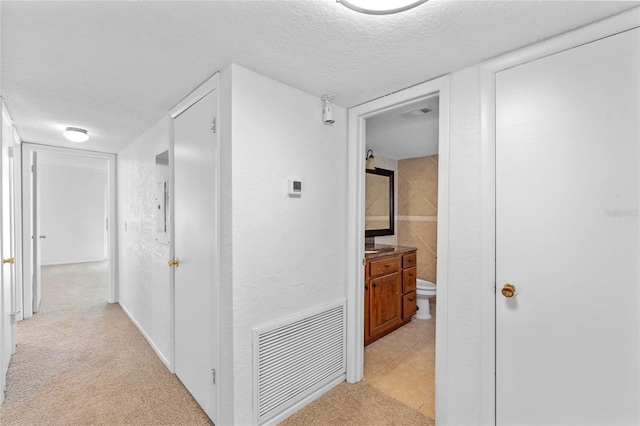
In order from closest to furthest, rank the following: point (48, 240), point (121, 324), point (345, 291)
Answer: point (345, 291) → point (121, 324) → point (48, 240)

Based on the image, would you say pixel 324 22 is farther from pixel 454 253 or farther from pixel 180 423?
pixel 180 423

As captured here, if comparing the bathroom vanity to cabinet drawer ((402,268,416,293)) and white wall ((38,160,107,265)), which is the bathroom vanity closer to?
cabinet drawer ((402,268,416,293))

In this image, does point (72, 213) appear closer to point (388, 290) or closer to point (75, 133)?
point (75, 133)

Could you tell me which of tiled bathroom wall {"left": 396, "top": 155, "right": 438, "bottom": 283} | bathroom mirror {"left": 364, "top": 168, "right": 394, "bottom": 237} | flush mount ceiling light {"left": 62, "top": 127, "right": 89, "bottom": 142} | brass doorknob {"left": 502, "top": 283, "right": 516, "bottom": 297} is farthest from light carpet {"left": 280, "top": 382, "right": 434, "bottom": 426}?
flush mount ceiling light {"left": 62, "top": 127, "right": 89, "bottom": 142}

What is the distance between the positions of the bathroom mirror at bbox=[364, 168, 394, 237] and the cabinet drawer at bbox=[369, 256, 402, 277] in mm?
640

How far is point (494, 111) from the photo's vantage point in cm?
158

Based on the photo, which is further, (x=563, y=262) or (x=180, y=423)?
(x=180, y=423)

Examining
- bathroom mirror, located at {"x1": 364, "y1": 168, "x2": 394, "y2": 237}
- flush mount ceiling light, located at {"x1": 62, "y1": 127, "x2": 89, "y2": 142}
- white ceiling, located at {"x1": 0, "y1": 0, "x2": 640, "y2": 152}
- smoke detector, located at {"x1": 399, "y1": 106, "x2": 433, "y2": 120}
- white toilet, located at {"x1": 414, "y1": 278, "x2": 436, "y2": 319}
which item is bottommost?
white toilet, located at {"x1": 414, "y1": 278, "x2": 436, "y2": 319}

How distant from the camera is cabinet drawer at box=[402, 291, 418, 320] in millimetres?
3401

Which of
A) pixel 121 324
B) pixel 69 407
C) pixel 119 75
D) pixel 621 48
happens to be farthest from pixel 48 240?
pixel 621 48

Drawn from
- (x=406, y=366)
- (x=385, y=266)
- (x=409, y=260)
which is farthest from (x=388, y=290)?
(x=406, y=366)

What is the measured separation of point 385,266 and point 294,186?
1.62 meters

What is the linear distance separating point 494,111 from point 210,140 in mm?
1663

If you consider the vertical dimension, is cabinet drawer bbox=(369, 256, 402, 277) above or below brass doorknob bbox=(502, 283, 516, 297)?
below
